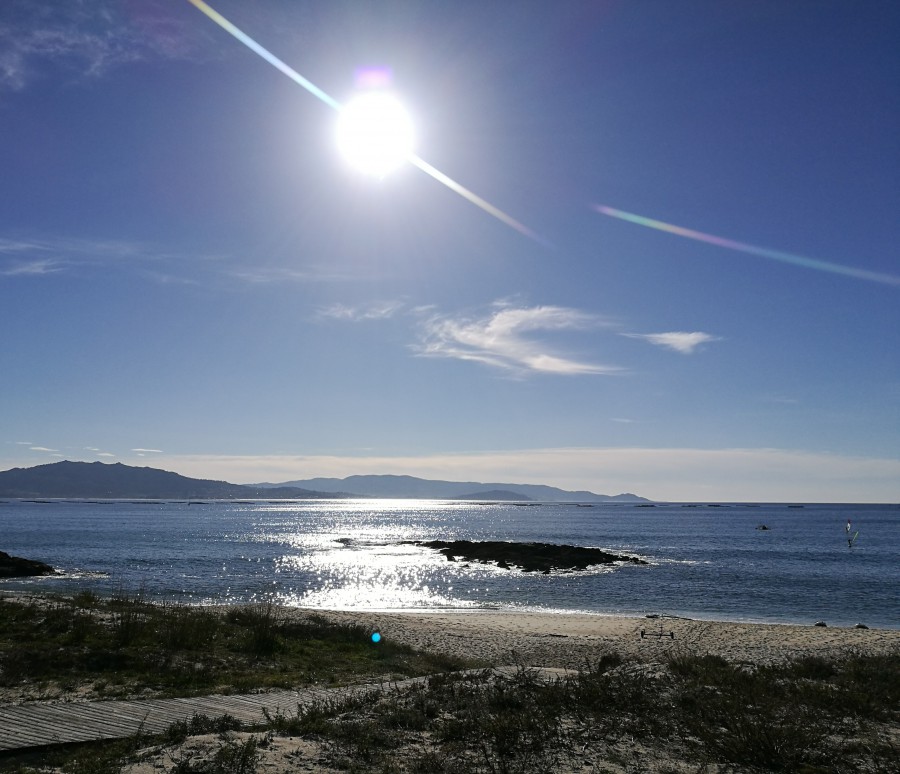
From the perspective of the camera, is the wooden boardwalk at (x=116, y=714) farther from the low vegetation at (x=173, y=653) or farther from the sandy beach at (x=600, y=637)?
the sandy beach at (x=600, y=637)

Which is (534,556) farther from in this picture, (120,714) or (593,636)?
(120,714)

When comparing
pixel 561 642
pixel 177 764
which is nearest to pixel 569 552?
pixel 561 642

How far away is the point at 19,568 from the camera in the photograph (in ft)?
141

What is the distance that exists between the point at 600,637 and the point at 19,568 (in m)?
37.0

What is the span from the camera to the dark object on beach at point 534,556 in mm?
59872

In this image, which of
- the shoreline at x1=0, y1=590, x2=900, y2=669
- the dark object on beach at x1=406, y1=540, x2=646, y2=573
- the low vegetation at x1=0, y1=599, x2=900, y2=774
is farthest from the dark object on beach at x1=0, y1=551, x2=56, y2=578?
the dark object on beach at x1=406, y1=540, x2=646, y2=573

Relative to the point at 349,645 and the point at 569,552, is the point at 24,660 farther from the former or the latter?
the point at 569,552

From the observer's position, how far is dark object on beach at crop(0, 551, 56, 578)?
41.9m

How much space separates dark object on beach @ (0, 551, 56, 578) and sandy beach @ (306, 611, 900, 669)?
25421 mm

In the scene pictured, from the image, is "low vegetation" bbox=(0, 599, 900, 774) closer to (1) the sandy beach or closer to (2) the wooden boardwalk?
(2) the wooden boardwalk

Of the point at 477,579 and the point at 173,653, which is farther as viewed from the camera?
the point at 477,579

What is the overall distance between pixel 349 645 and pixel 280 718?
9.55 metres

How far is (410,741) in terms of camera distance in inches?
346

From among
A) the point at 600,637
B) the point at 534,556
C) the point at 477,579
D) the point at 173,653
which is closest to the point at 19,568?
the point at 477,579
